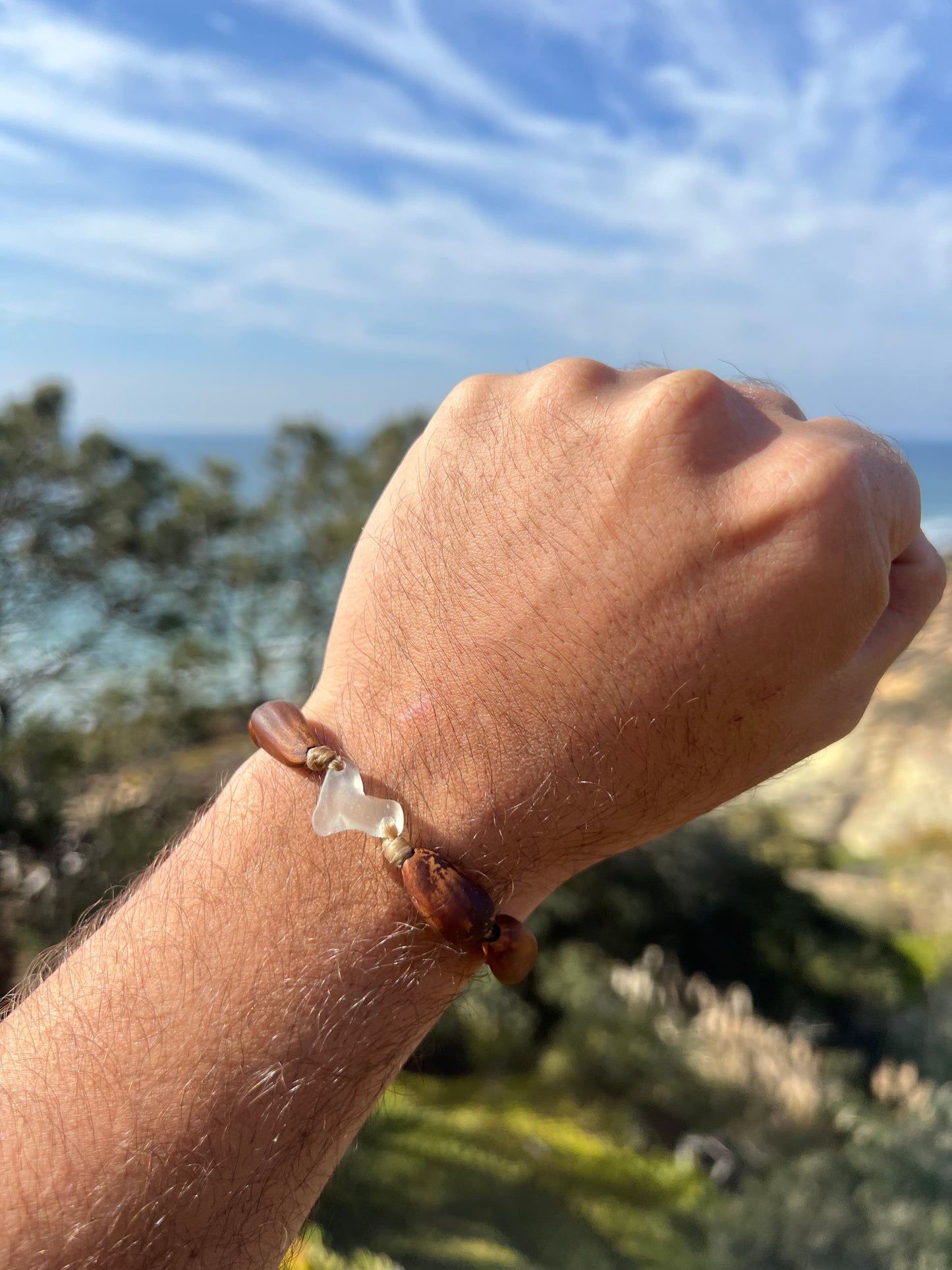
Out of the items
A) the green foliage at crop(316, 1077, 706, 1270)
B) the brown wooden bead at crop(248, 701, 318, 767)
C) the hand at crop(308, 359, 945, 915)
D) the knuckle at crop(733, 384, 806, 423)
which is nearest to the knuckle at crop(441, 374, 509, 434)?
the hand at crop(308, 359, 945, 915)

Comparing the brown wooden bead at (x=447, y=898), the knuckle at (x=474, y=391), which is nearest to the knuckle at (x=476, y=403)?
the knuckle at (x=474, y=391)

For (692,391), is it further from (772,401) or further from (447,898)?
(447,898)

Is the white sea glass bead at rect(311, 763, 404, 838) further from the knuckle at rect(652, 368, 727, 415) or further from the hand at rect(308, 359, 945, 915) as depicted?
the knuckle at rect(652, 368, 727, 415)

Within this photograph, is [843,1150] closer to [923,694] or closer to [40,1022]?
[923,694]

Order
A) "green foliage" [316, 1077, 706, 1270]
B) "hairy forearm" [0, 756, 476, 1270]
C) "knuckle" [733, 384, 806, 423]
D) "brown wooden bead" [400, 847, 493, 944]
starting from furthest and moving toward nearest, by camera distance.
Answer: "green foliage" [316, 1077, 706, 1270], "knuckle" [733, 384, 806, 423], "brown wooden bead" [400, 847, 493, 944], "hairy forearm" [0, 756, 476, 1270]

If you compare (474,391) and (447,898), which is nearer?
(447,898)

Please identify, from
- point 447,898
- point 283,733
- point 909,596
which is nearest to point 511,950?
point 447,898
